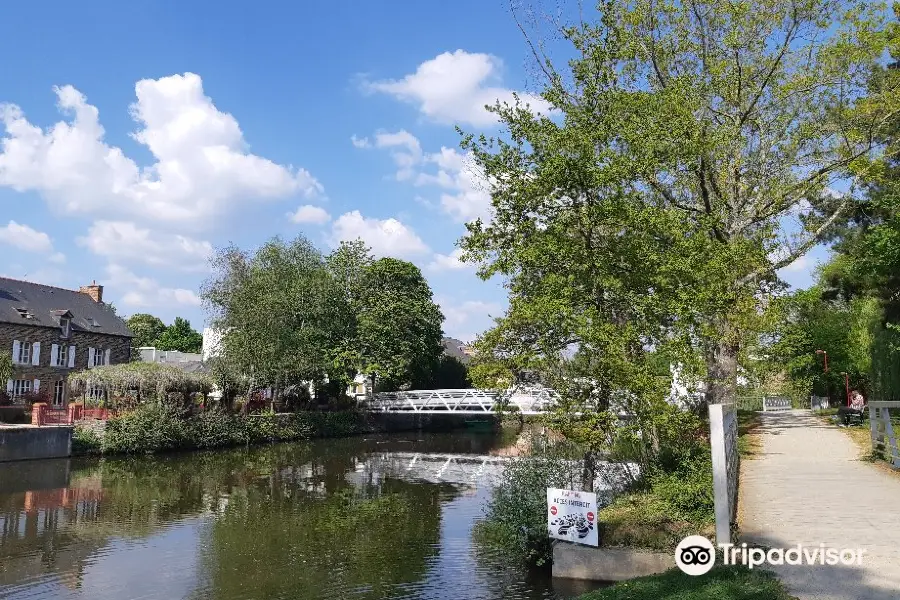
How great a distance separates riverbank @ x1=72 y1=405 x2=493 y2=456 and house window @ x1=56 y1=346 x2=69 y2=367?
15598 mm

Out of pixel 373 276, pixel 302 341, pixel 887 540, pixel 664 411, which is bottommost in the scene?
pixel 887 540

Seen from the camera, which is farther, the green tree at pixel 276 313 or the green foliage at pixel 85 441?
the green tree at pixel 276 313

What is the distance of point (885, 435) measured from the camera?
1548 cm

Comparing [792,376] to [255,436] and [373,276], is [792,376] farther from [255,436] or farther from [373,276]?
[255,436]

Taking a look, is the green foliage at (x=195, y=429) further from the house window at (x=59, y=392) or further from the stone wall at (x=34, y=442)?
the house window at (x=59, y=392)

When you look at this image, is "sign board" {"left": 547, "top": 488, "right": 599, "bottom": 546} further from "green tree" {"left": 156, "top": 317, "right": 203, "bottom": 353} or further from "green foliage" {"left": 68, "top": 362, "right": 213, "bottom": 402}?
"green tree" {"left": 156, "top": 317, "right": 203, "bottom": 353}

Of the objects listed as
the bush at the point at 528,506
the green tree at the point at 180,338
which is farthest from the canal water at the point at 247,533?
the green tree at the point at 180,338

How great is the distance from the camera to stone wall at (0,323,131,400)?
40656 millimetres

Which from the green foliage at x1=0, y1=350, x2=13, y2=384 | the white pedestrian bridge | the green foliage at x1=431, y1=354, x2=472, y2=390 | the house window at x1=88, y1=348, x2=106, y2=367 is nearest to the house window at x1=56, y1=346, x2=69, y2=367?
the house window at x1=88, y1=348, x2=106, y2=367

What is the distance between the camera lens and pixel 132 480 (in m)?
23.7

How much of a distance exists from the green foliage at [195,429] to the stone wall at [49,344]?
11602mm

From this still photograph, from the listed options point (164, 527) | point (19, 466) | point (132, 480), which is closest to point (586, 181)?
point (164, 527)

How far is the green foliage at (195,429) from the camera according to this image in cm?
3012

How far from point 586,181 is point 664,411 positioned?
3.89 meters
